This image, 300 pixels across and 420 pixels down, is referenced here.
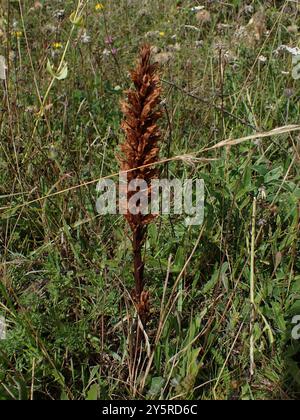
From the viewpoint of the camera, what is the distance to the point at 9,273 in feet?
5.59

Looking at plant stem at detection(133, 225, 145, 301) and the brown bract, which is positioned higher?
the brown bract

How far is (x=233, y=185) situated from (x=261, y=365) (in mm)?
608

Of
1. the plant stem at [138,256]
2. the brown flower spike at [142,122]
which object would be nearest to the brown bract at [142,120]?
the brown flower spike at [142,122]

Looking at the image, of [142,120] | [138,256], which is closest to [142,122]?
[142,120]

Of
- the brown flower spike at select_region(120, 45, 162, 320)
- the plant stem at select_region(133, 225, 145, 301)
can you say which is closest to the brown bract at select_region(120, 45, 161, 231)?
the brown flower spike at select_region(120, 45, 162, 320)

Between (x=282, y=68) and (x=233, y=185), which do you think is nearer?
(x=233, y=185)

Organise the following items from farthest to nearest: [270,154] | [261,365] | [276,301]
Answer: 1. [270,154]
2. [276,301]
3. [261,365]

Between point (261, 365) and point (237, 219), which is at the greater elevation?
point (237, 219)

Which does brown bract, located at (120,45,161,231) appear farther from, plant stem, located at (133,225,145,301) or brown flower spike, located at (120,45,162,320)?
plant stem, located at (133,225,145,301)

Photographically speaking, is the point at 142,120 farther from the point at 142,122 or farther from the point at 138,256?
the point at 138,256

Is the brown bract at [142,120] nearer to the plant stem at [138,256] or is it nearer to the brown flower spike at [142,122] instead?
the brown flower spike at [142,122]

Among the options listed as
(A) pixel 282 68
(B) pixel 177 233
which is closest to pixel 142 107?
(B) pixel 177 233
